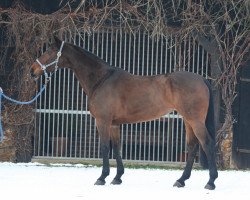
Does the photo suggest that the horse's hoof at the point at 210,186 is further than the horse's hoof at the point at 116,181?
No

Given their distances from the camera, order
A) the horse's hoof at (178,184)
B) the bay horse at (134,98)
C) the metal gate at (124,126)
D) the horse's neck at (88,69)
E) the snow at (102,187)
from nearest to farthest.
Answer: the snow at (102,187) → the bay horse at (134,98) → the horse's hoof at (178,184) → the horse's neck at (88,69) → the metal gate at (124,126)

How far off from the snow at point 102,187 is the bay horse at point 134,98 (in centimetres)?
30

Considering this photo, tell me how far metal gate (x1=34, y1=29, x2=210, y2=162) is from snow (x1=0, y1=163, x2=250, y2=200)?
687 mm

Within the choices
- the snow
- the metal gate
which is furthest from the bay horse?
the metal gate

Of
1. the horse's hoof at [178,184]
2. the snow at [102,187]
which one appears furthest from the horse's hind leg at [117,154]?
the horse's hoof at [178,184]

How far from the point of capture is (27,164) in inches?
478

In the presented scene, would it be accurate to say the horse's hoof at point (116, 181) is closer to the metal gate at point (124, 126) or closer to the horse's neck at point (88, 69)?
the horse's neck at point (88, 69)

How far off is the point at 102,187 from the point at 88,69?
1.62 m

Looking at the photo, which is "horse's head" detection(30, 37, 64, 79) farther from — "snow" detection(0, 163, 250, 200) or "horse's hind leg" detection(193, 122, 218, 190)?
"horse's hind leg" detection(193, 122, 218, 190)

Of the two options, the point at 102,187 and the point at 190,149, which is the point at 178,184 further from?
the point at 102,187

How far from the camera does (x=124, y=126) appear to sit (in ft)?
41.5

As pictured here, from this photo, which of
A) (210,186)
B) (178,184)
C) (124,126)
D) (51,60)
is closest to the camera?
(210,186)

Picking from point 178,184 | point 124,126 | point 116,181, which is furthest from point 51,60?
point 124,126

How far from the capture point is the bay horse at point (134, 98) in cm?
930
